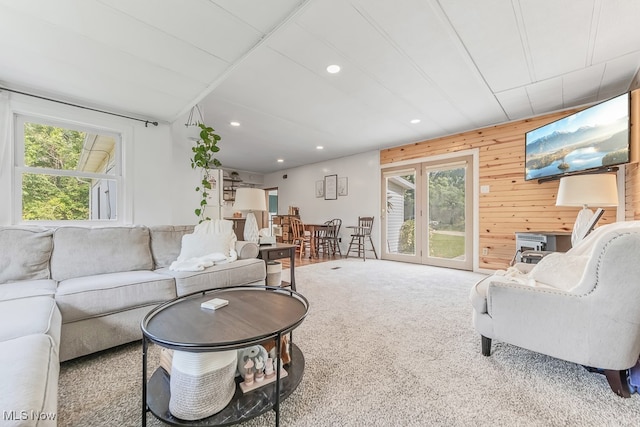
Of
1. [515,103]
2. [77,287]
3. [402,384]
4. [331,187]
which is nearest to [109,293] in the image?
[77,287]

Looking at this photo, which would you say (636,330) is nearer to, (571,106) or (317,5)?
(317,5)

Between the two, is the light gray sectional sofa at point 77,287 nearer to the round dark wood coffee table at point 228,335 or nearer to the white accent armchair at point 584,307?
the round dark wood coffee table at point 228,335

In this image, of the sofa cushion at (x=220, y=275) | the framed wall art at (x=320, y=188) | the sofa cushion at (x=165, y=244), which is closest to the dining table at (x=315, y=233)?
the framed wall art at (x=320, y=188)

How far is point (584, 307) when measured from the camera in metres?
1.34

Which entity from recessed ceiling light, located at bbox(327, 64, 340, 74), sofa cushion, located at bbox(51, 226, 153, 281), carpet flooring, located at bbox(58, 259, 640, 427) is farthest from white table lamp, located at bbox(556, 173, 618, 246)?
sofa cushion, located at bbox(51, 226, 153, 281)

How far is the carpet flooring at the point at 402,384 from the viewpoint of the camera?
1191 mm

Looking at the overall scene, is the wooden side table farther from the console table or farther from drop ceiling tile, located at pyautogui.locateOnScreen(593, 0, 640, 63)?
drop ceiling tile, located at pyautogui.locateOnScreen(593, 0, 640, 63)

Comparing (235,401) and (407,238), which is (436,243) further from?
(235,401)

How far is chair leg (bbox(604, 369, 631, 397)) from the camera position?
1.32 metres

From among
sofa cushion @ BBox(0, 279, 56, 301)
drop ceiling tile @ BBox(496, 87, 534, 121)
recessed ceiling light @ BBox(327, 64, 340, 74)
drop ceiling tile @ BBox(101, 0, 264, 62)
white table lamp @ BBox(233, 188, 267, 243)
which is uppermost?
recessed ceiling light @ BBox(327, 64, 340, 74)

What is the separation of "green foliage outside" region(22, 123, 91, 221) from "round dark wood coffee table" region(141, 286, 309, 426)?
223cm

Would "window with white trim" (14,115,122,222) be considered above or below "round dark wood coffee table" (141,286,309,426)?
above

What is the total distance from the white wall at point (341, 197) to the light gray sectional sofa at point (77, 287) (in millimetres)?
3721

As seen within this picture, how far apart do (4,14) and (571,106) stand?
543 centimetres
